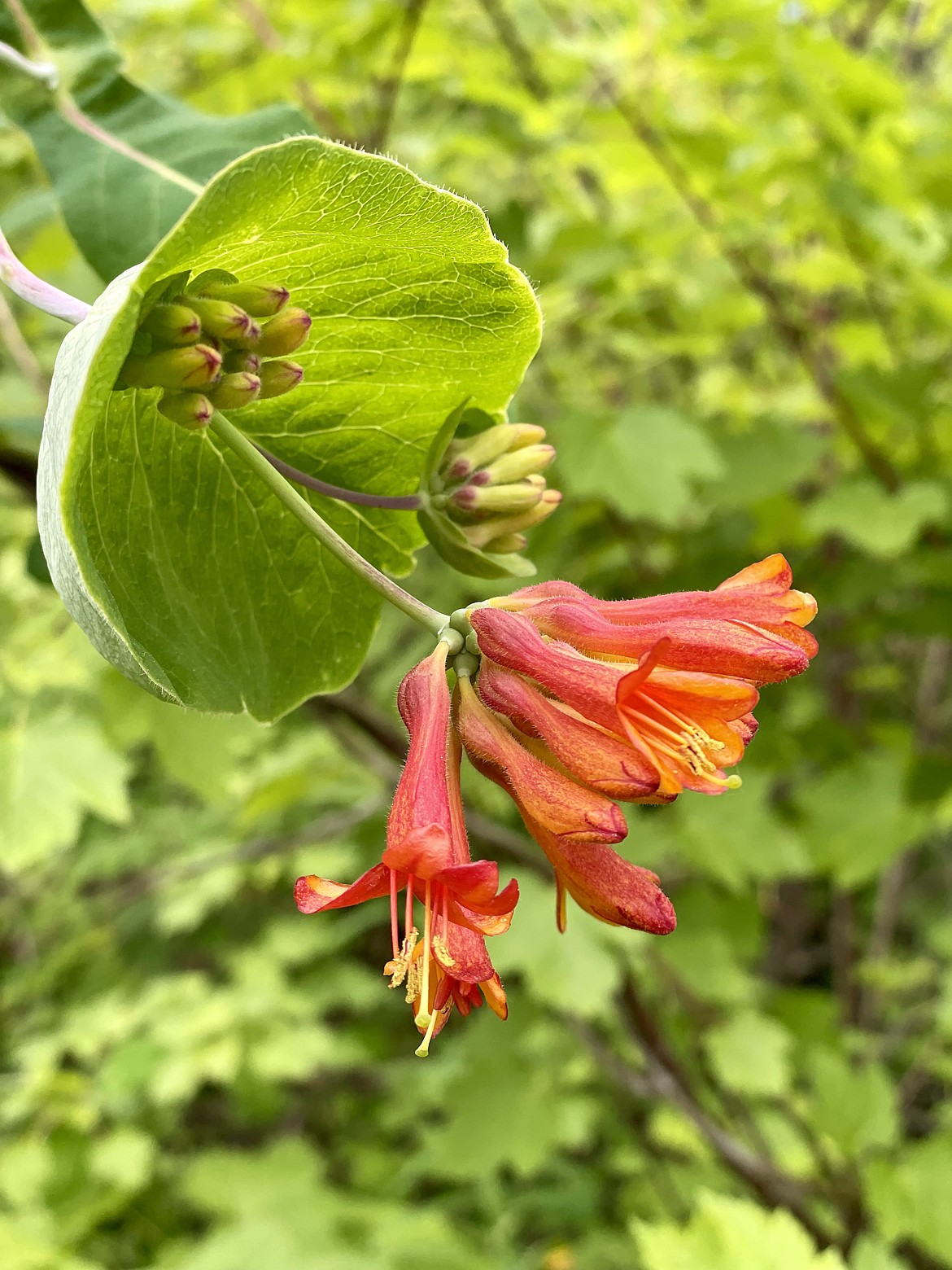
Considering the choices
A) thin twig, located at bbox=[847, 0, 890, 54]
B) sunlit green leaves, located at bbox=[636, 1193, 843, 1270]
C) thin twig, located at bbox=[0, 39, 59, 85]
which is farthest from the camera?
thin twig, located at bbox=[847, 0, 890, 54]

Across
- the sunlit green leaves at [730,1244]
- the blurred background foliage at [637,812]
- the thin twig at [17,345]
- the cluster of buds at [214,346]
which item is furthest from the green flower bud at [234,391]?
the sunlit green leaves at [730,1244]

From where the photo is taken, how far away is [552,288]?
212cm

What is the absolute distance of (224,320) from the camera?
56 centimetres

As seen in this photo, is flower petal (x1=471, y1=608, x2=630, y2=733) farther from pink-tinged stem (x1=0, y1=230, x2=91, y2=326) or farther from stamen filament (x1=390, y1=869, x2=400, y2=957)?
pink-tinged stem (x1=0, y1=230, x2=91, y2=326)

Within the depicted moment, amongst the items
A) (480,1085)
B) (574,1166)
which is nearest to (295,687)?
(480,1085)

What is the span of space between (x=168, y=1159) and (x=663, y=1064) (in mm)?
1922

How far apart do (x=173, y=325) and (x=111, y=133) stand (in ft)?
1.72

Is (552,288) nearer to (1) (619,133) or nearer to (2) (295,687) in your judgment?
(1) (619,133)

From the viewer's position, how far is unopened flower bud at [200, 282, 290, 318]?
58cm

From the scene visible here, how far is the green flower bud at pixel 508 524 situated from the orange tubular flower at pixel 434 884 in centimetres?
10

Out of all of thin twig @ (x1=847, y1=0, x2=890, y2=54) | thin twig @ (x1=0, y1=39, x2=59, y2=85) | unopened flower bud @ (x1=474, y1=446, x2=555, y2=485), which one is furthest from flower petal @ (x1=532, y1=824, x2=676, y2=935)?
thin twig @ (x1=847, y1=0, x2=890, y2=54)

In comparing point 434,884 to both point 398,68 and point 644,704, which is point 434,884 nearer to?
point 644,704

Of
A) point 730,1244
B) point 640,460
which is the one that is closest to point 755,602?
point 730,1244

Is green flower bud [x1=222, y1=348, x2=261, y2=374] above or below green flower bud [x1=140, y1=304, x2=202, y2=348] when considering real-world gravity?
below
